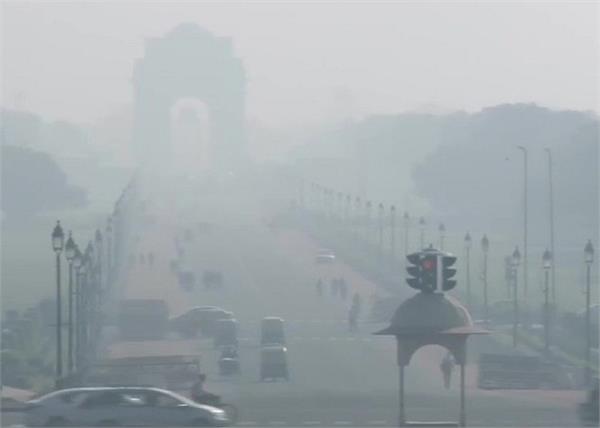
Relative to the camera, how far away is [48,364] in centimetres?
2341

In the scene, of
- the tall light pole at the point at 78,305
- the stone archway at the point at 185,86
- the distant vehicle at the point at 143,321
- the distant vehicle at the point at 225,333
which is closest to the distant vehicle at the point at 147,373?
the tall light pole at the point at 78,305

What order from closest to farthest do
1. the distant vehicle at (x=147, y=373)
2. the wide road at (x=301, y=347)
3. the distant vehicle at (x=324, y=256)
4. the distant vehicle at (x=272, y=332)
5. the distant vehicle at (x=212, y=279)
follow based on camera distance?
the wide road at (x=301, y=347), the distant vehicle at (x=147, y=373), the distant vehicle at (x=272, y=332), the distant vehicle at (x=212, y=279), the distant vehicle at (x=324, y=256)

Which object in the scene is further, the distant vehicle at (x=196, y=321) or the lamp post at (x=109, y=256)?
the lamp post at (x=109, y=256)

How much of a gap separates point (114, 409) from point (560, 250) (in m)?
31.4

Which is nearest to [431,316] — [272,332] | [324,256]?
[272,332]

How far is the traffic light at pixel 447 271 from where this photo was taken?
14375 mm

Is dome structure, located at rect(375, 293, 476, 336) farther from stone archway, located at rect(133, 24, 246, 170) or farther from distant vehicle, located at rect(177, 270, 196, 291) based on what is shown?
stone archway, located at rect(133, 24, 246, 170)

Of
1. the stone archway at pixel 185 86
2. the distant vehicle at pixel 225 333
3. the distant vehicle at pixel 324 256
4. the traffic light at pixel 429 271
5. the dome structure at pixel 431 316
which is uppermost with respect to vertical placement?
the stone archway at pixel 185 86

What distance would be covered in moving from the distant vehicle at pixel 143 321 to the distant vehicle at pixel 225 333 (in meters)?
0.97

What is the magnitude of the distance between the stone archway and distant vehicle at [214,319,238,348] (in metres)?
80.2

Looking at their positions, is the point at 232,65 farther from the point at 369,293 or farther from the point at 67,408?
the point at 67,408

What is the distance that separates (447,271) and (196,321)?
14.4m

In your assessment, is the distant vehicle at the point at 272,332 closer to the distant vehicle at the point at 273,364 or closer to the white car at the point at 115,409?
the distant vehicle at the point at 273,364

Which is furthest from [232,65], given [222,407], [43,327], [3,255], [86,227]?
[222,407]
